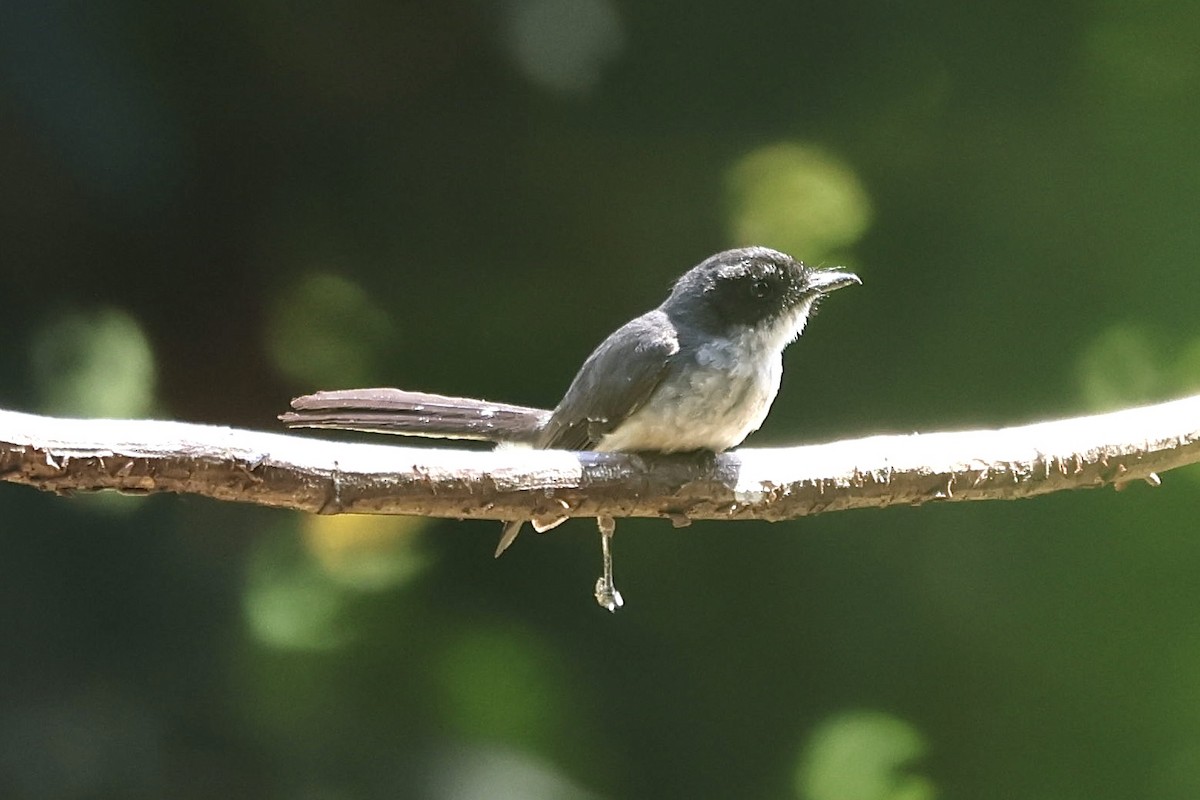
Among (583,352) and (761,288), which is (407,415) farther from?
(583,352)

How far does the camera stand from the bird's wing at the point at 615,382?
5.94ft

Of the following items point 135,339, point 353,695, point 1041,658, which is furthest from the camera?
point 1041,658

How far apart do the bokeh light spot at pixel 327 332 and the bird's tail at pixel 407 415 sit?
61 centimetres

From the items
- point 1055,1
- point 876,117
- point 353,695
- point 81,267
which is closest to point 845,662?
point 353,695

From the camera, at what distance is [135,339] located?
2396 millimetres

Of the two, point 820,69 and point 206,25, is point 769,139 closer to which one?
point 820,69

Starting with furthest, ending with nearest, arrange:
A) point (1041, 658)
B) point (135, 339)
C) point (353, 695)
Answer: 1. point (1041, 658)
2. point (353, 695)
3. point (135, 339)

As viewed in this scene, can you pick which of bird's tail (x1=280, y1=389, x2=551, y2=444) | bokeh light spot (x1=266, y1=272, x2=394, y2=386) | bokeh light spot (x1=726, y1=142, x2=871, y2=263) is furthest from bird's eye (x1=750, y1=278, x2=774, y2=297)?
bokeh light spot (x1=266, y1=272, x2=394, y2=386)

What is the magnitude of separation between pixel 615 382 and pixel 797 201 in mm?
1203

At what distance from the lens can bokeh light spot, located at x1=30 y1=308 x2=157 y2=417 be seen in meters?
2.34

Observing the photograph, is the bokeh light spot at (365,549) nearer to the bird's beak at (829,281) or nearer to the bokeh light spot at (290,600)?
the bokeh light spot at (290,600)

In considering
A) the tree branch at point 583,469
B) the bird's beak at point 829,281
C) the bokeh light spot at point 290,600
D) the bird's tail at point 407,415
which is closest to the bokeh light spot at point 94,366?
the bokeh light spot at point 290,600

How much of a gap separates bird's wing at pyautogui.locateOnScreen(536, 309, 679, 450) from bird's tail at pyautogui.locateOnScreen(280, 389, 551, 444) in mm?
113

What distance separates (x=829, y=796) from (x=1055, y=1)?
2.34m
